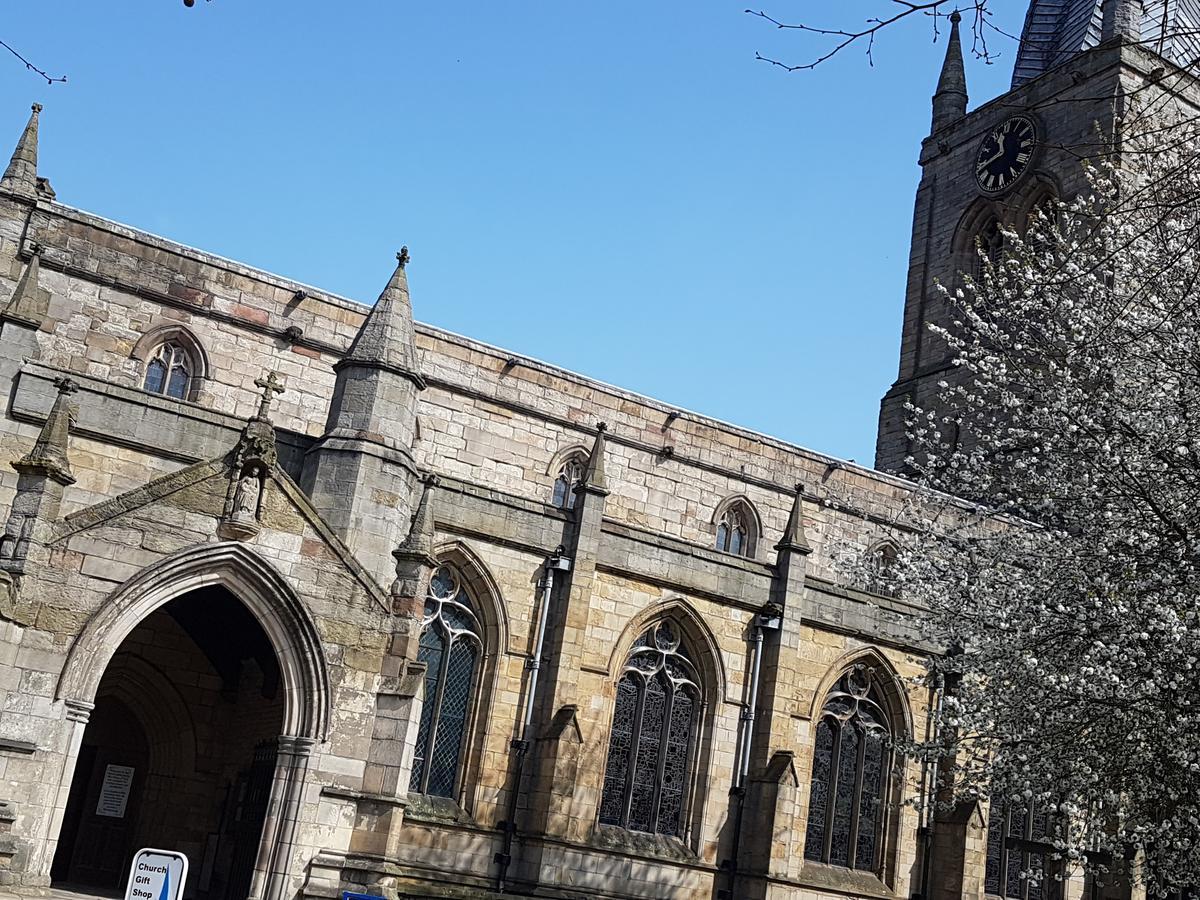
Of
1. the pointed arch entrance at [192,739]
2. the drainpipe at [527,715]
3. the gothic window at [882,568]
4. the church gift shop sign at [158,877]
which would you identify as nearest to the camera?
the church gift shop sign at [158,877]

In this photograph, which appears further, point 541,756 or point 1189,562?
point 541,756

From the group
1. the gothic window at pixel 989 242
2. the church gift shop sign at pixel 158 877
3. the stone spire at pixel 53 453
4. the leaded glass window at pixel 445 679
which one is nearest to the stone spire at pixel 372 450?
the leaded glass window at pixel 445 679

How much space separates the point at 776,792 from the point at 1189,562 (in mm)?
8615

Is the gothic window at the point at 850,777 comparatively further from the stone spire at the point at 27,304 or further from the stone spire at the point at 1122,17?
the stone spire at the point at 1122,17

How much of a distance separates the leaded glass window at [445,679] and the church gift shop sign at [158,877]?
38.4 ft

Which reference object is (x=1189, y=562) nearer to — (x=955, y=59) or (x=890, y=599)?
(x=890, y=599)

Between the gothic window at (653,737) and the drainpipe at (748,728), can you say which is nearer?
the gothic window at (653,737)

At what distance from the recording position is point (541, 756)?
18.9 meters

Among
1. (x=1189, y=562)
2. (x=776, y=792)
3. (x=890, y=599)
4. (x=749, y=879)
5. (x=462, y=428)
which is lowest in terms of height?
(x=749, y=879)

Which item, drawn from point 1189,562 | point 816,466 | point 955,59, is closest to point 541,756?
point 1189,562

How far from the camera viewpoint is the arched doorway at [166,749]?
16703 millimetres

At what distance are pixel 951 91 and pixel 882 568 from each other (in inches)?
883

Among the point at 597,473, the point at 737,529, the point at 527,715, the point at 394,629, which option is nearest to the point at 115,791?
the point at 527,715

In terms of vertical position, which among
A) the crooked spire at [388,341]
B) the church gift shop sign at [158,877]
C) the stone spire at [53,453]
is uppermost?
the crooked spire at [388,341]
